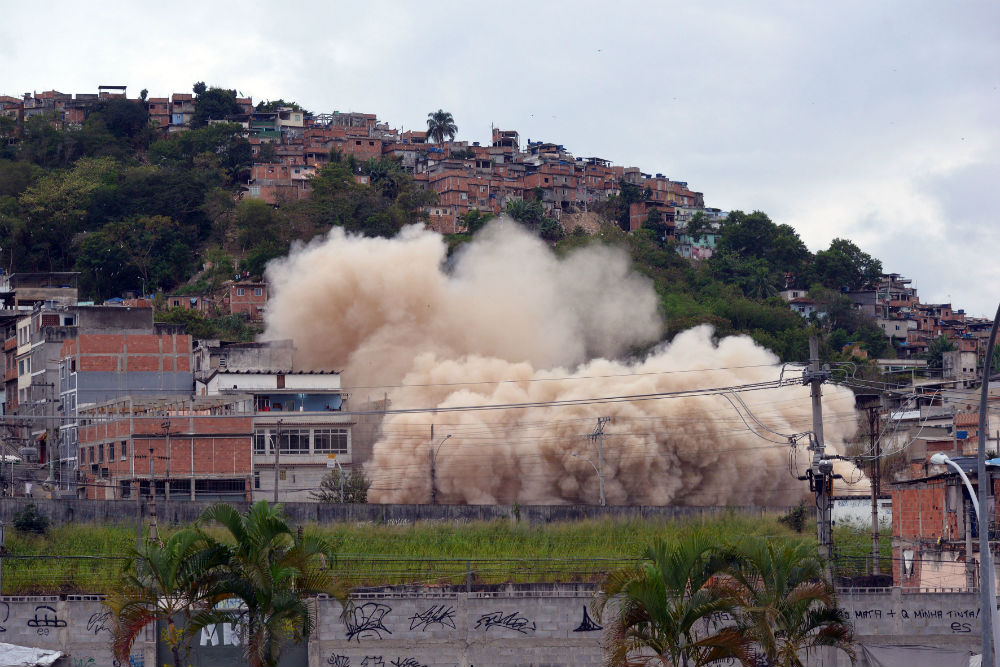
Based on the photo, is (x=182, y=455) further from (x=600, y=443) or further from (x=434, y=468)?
(x=600, y=443)

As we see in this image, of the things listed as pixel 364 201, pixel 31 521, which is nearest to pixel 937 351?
pixel 364 201

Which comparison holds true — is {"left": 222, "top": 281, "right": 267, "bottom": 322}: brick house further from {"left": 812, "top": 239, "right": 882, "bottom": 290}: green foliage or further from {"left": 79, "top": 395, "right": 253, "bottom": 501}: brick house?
{"left": 812, "top": 239, "right": 882, "bottom": 290}: green foliage

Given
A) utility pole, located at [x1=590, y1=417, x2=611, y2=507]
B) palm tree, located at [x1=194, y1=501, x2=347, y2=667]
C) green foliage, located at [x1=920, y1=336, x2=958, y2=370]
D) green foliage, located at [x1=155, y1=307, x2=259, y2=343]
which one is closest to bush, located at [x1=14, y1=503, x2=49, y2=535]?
utility pole, located at [x1=590, y1=417, x2=611, y2=507]

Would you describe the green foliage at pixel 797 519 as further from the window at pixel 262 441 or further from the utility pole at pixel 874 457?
the window at pixel 262 441

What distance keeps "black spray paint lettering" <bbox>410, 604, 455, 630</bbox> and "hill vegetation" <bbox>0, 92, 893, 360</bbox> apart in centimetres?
5911

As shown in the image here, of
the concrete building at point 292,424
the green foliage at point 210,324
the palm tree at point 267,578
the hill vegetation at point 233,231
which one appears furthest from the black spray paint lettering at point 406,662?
the hill vegetation at point 233,231

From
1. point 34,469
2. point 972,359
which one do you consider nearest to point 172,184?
point 34,469

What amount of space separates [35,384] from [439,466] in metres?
25.1

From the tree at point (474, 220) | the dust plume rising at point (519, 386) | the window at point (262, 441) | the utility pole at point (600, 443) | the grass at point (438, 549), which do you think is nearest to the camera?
the grass at point (438, 549)

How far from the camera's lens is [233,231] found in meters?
109

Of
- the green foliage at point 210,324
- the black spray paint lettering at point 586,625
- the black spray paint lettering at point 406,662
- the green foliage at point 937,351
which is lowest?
the black spray paint lettering at point 406,662

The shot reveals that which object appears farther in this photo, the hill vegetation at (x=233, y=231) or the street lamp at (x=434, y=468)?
the hill vegetation at (x=233, y=231)

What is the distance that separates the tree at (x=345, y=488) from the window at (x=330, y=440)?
4.71ft

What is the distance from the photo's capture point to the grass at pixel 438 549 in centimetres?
3956
